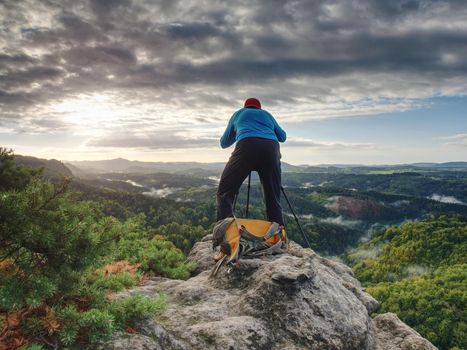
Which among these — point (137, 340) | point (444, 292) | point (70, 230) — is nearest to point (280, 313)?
point (137, 340)

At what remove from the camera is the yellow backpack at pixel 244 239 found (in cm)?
794

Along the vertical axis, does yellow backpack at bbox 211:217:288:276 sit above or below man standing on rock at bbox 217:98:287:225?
below

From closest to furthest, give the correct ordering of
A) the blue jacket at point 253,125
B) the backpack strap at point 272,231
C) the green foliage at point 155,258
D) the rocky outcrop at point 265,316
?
the rocky outcrop at point 265,316
the backpack strap at point 272,231
the blue jacket at point 253,125
the green foliage at point 155,258

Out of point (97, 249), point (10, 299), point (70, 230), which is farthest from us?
point (97, 249)

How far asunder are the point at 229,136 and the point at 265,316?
547 centimetres

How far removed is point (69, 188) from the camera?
3.95 m

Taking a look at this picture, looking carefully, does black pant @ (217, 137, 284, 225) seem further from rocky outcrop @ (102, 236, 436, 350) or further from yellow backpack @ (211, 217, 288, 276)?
rocky outcrop @ (102, 236, 436, 350)

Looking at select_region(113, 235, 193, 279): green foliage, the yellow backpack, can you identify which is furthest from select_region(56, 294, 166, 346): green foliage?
A: select_region(113, 235, 193, 279): green foliage

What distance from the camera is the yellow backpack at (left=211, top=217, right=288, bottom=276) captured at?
794cm

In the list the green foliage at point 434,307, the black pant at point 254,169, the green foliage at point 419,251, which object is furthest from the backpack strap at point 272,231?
the green foliage at point 419,251

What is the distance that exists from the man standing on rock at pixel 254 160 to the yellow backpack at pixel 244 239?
627 millimetres

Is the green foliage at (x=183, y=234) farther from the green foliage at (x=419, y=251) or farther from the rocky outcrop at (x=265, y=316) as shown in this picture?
the green foliage at (x=419, y=251)

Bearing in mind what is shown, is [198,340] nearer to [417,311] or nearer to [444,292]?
[417,311]

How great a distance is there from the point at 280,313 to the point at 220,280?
194cm
